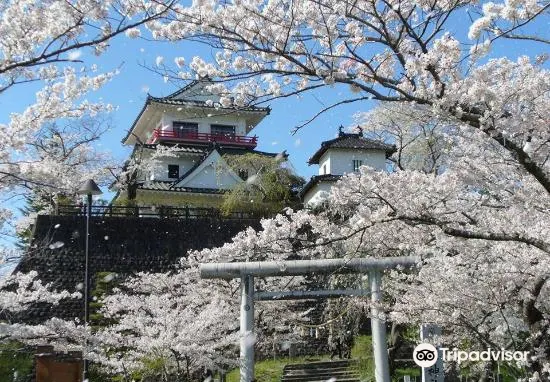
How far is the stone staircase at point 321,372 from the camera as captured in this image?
1405 cm

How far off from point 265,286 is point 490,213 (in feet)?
23.5

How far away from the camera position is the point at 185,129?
27.3 metres

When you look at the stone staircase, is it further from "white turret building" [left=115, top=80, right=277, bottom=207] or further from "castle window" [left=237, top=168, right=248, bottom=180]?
"castle window" [left=237, top=168, right=248, bottom=180]

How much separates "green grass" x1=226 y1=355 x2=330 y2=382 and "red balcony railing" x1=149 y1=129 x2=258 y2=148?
11.8 m

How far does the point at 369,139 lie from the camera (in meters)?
24.8

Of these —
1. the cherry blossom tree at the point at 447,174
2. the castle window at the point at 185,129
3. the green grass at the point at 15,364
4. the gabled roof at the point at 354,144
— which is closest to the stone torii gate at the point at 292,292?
the cherry blossom tree at the point at 447,174

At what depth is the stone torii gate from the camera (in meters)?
8.45

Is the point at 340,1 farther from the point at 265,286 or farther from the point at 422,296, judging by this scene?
the point at 265,286

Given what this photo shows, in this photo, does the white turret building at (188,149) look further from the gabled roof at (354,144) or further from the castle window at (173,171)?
the gabled roof at (354,144)

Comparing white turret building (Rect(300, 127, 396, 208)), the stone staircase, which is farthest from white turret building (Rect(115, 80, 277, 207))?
the stone staircase

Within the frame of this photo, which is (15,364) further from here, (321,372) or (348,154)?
(348,154)

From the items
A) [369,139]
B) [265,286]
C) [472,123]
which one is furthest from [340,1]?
[369,139]

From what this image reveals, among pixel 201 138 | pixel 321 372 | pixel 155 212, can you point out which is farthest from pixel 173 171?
pixel 321 372

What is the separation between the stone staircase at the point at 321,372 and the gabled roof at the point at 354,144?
35.3 ft
